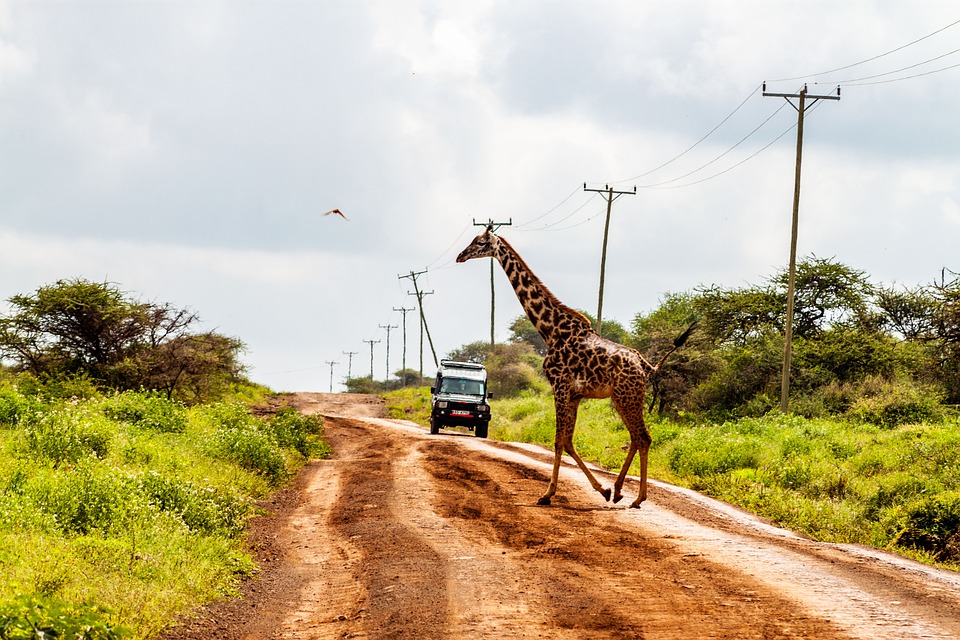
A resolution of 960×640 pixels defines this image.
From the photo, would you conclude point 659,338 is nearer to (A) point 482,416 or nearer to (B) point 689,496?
(A) point 482,416

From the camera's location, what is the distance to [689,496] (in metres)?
16.2

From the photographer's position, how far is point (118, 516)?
33.2 ft

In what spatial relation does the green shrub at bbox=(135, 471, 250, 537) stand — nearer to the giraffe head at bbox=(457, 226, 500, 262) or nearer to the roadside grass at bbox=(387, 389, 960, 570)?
the giraffe head at bbox=(457, 226, 500, 262)

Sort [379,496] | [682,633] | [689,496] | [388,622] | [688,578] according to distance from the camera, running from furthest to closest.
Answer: [689,496] < [379,496] < [688,578] < [388,622] < [682,633]

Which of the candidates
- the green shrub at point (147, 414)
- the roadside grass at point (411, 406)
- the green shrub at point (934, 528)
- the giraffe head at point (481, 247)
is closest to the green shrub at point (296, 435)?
the green shrub at point (147, 414)

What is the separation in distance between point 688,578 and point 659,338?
3013cm

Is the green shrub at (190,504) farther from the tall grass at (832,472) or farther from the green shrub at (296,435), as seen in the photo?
the green shrub at (296,435)

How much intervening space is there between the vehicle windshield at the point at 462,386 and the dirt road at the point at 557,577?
1954 cm

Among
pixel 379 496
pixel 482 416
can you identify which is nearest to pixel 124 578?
pixel 379 496

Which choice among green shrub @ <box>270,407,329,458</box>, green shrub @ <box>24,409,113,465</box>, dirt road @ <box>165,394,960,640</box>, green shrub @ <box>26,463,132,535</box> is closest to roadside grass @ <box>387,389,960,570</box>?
dirt road @ <box>165,394,960,640</box>

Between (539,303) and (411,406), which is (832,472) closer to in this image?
(539,303)

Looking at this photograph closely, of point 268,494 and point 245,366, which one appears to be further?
point 245,366

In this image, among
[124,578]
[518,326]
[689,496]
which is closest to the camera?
[124,578]

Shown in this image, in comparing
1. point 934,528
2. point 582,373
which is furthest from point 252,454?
point 934,528
